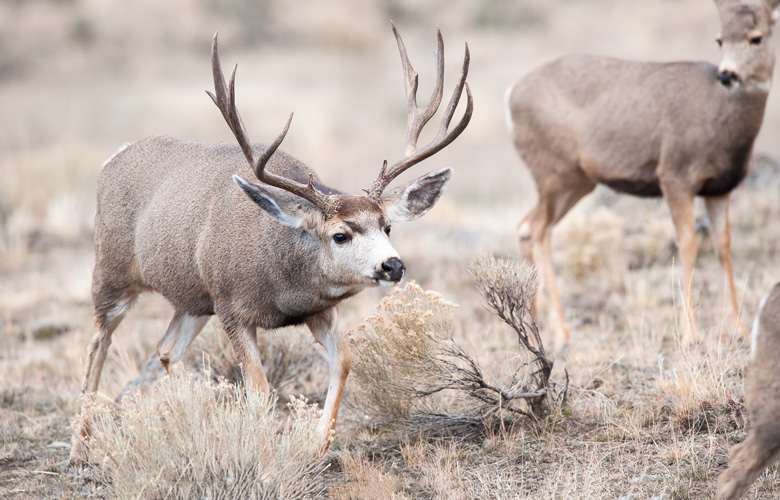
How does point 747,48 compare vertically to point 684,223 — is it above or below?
above

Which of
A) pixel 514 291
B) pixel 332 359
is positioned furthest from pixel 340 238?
pixel 514 291

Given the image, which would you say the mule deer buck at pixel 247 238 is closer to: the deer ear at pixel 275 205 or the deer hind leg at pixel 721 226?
the deer ear at pixel 275 205

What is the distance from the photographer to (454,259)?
445 inches

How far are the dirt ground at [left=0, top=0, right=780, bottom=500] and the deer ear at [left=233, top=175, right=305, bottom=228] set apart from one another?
3.17 ft

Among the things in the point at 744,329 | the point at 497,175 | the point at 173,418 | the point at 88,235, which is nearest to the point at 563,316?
the point at 744,329

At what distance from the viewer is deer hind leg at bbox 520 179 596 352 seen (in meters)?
8.59

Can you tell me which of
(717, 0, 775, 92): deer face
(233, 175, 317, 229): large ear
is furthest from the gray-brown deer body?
(717, 0, 775, 92): deer face

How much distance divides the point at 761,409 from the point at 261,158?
2872mm

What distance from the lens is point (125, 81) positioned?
32906 mm

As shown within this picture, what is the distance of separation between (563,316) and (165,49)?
3189cm

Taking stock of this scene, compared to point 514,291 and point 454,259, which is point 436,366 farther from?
point 454,259

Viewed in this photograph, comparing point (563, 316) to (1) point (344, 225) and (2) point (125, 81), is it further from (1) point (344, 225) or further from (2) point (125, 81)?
(2) point (125, 81)

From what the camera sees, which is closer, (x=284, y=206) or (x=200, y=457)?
(x=200, y=457)

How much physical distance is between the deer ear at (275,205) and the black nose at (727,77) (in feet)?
13.6
